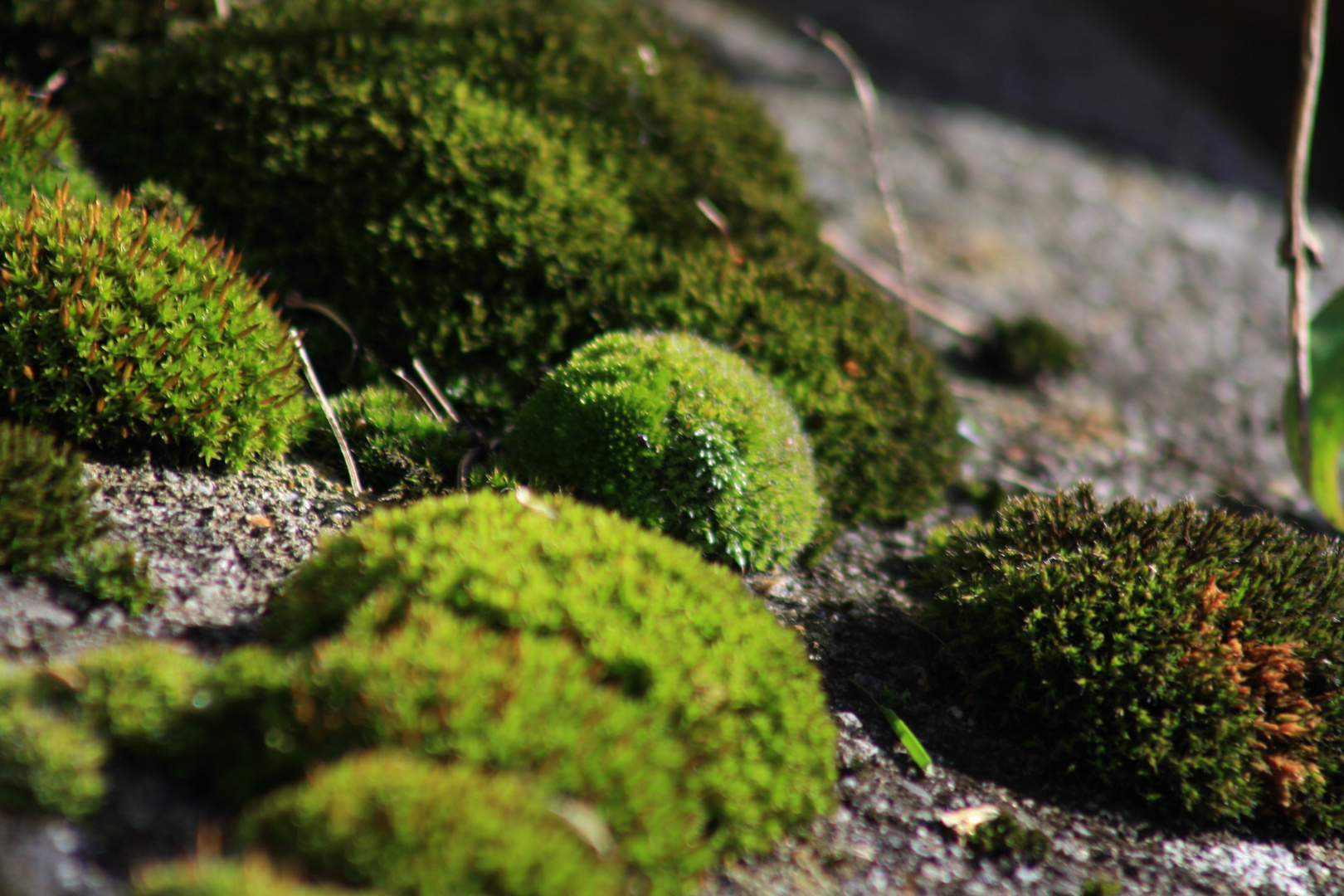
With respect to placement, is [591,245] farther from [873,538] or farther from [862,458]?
[873,538]

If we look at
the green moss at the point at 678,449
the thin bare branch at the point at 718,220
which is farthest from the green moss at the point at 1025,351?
the green moss at the point at 678,449

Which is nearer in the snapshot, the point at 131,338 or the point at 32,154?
the point at 131,338

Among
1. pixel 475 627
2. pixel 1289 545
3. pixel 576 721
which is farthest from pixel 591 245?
pixel 1289 545

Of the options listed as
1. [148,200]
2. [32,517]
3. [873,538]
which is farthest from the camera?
[873,538]

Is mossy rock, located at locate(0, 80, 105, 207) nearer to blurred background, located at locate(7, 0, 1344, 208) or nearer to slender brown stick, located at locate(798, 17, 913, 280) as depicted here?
slender brown stick, located at locate(798, 17, 913, 280)

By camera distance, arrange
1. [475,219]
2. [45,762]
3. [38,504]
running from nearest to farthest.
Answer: [45,762] → [38,504] → [475,219]

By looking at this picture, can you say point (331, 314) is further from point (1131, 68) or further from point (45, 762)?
point (1131, 68)

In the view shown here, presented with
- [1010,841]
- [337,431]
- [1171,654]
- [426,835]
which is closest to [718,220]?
[337,431]
